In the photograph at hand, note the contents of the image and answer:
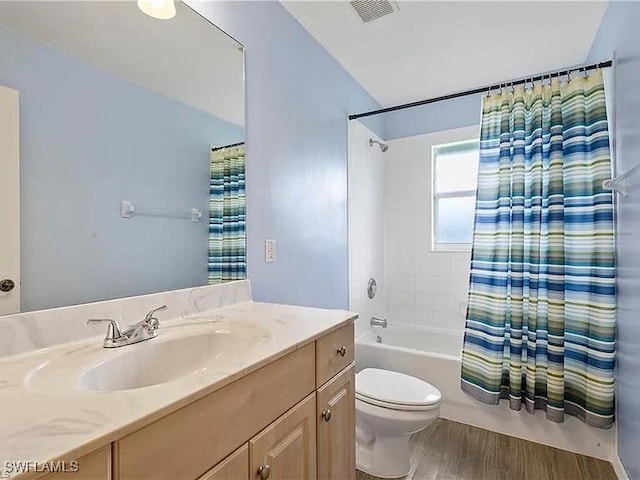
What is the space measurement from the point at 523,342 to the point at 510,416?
0.48 meters

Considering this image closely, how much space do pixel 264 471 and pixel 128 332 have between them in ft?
1.74

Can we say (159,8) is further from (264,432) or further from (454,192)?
(454,192)

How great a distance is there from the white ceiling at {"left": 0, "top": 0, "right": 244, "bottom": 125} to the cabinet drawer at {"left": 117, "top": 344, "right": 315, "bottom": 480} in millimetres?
1045

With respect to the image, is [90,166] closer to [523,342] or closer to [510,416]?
[523,342]

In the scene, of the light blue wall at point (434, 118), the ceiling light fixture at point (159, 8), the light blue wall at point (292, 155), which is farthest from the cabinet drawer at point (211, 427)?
the light blue wall at point (434, 118)

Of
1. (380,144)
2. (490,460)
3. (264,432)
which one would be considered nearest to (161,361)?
(264,432)

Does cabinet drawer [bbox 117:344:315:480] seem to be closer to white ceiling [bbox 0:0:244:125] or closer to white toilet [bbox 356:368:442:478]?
white toilet [bbox 356:368:442:478]

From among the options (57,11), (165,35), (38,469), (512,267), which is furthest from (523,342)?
(57,11)

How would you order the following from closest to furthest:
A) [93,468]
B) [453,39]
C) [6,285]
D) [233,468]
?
[93,468] < [233,468] < [6,285] < [453,39]

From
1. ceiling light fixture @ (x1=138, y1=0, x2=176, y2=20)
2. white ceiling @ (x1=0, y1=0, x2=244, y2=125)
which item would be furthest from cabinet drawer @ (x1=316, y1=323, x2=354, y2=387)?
ceiling light fixture @ (x1=138, y1=0, x2=176, y2=20)

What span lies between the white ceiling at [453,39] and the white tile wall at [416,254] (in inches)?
22.8

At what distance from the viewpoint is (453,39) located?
2.09 metres

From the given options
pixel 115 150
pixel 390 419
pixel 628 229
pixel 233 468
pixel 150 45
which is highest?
pixel 150 45

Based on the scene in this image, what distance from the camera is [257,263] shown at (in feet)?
5.34
